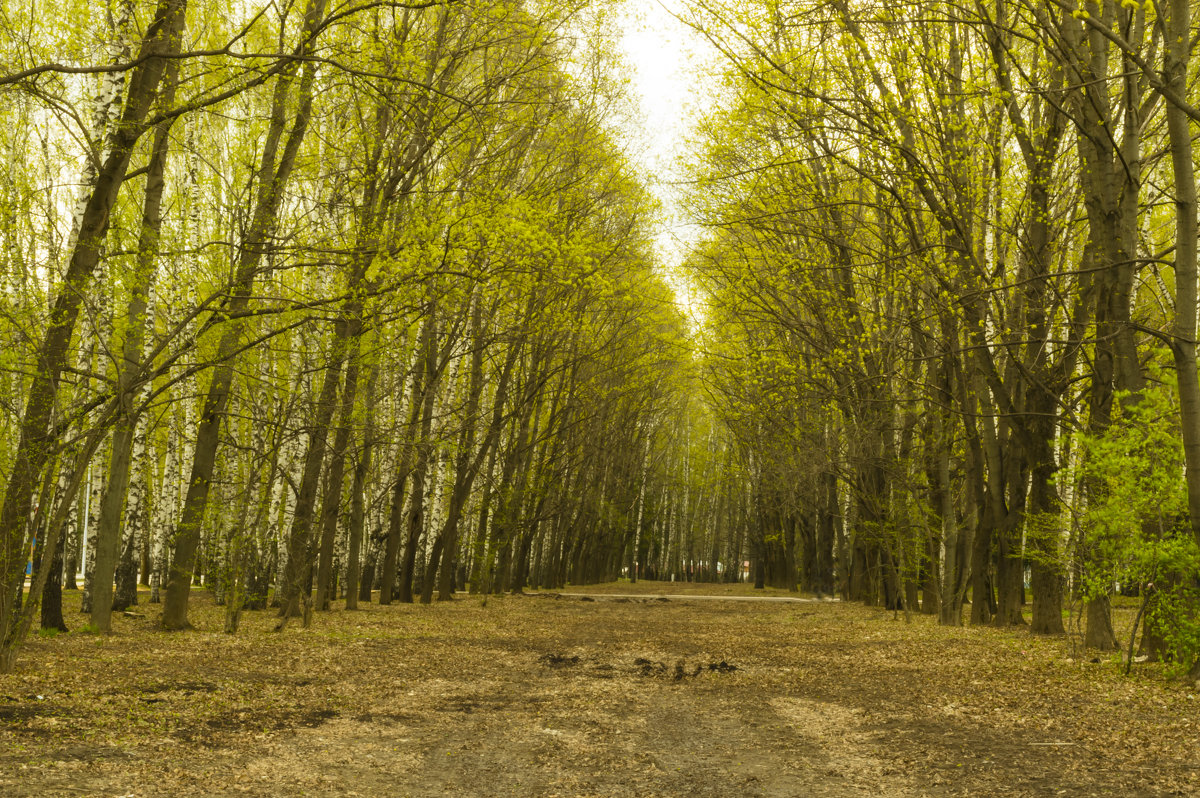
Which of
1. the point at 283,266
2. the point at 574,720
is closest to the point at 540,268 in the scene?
the point at 283,266

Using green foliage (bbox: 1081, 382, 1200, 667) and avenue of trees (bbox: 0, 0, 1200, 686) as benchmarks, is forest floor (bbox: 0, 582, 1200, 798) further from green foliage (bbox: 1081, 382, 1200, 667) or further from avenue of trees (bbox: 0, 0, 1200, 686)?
avenue of trees (bbox: 0, 0, 1200, 686)

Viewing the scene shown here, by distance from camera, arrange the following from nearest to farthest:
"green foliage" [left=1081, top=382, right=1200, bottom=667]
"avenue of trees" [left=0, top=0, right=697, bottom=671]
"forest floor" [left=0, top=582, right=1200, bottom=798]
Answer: "forest floor" [left=0, top=582, right=1200, bottom=798] < "avenue of trees" [left=0, top=0, right=697, bottom=671] < "green foliage" [left=1081, top=382, right=1200, bottom=667]

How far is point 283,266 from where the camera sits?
948cm

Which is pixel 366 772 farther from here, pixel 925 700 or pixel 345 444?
pixel 345 444

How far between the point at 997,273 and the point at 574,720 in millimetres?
10277

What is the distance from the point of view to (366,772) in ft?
18.7

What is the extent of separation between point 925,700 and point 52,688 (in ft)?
23.8

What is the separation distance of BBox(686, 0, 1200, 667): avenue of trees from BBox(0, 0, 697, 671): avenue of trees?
3.41 meters

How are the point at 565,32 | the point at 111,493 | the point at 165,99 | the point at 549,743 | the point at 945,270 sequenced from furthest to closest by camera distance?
the point at 565,32
the point at 945,270
the point at 111,493
the point at 165,99
the point at 549,743

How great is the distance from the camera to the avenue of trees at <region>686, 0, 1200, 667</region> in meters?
9.41

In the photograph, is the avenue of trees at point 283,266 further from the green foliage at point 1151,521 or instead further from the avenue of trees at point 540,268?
the green foliage at point 1151,521

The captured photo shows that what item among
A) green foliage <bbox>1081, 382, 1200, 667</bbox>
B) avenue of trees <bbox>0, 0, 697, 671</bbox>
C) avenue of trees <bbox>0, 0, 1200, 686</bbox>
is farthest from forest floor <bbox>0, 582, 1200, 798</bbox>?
avenue of trees <bbox>0, 0, 697, 671</bbox>

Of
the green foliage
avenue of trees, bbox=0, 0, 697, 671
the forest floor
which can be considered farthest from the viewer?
the green foliage

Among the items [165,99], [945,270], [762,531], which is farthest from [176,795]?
[762,531]
